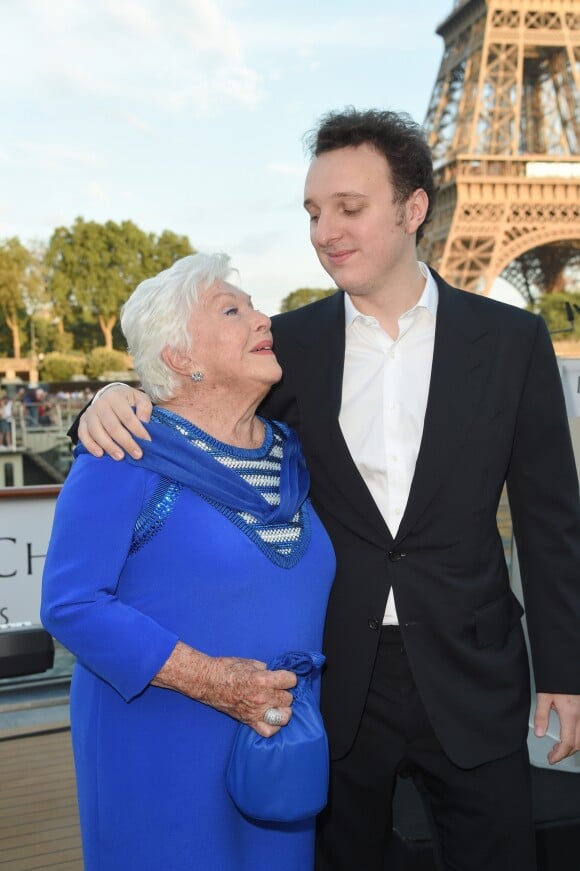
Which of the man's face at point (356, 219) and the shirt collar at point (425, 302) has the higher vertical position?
the man's face at point (356, 219)

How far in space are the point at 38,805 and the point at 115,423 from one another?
253cm

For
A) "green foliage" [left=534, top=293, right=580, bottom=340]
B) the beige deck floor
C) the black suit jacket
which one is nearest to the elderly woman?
the black suit jacket

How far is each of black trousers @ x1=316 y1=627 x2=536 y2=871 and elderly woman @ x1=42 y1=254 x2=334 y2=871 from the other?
0.74 ft

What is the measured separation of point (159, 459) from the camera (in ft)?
5.84

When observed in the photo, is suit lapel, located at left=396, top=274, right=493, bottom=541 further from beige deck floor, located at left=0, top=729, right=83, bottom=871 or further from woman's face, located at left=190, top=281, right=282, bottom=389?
beige deck floor, located at left=0, top=729, right=83, bottom=871

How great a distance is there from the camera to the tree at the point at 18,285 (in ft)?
144

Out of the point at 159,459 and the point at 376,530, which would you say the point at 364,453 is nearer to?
the point at 376,530

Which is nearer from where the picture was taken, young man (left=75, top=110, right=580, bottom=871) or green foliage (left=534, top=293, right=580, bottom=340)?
young man (left=75, top=110, right=580, bottom=871)

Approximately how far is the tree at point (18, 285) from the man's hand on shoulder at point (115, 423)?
43.8 metres

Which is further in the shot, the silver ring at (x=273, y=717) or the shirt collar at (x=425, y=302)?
the shirt collar at (x=425, y=302)

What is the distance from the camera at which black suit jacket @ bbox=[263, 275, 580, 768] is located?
204 centimetres

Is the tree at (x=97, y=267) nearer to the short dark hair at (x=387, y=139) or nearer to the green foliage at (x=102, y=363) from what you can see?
the green foliage at (x=102, y=363)

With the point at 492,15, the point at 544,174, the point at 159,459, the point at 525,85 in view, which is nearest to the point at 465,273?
the point at 544,174

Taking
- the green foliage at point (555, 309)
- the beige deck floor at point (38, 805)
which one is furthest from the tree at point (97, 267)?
the beige deck floor at point (38, 805)
